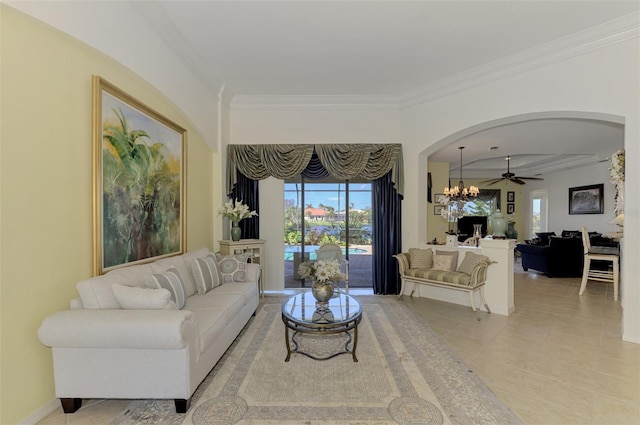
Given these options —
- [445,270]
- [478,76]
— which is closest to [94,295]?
[445,270]

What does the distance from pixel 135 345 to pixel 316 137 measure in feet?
14.1

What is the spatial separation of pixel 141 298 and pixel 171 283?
56cm

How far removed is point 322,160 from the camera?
5.25 meters

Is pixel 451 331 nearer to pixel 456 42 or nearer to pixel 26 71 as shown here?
pixel 456 42

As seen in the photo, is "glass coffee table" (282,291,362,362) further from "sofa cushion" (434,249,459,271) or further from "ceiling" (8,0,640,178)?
"ceiling" (8,0,640,178)

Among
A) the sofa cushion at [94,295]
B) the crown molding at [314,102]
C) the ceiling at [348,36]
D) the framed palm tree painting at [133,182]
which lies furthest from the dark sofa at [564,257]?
the sofa cushion at [94,295]

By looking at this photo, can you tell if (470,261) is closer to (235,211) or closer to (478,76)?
(478,76)

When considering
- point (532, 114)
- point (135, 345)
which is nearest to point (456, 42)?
point (532, 114)

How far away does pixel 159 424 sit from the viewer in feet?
6.68

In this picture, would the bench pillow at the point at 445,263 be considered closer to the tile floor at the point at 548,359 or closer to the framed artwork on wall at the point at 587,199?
the tile floor at the point at 548,359

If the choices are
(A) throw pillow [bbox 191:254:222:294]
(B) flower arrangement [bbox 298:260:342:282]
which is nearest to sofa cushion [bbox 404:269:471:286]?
(B) flower arrangement [bbox 298:260:342:282]

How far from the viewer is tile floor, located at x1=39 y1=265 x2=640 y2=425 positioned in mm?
2172

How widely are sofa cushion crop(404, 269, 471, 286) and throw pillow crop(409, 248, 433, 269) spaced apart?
171 mm

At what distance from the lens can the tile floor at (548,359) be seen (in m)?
2.17
